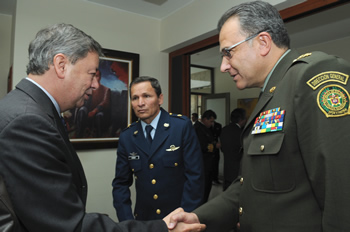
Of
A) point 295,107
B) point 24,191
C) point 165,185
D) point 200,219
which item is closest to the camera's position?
point 24,191

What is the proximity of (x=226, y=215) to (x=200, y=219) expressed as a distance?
0.49ft

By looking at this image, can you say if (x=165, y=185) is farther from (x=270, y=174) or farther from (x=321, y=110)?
(x=321, y=110)

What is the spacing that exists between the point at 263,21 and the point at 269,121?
0.49m

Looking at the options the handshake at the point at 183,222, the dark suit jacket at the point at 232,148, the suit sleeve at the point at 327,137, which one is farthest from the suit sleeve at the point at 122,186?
the dark suit jacket at the point at 232,148

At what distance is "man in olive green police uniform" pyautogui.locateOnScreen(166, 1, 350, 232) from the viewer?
807mm

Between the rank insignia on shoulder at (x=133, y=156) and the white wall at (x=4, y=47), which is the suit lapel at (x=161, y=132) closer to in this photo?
the rank insignia on shoulder at (x=133, y=156)

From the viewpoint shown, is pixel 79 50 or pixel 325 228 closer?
pixel 325 228

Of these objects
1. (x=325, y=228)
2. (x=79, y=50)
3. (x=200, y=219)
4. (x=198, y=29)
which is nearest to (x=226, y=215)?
(x=200, y=219)

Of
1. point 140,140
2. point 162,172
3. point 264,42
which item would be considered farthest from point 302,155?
point 140,140

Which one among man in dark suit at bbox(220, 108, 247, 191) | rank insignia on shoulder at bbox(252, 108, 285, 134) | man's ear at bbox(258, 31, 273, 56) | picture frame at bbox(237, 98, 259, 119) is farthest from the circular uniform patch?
picture frame at bbox(237, 98, 259, 119)

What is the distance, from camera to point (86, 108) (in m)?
3.19

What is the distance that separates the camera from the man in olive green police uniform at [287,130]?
0.81 meters

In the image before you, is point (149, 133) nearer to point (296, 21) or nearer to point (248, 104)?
A: point (296, 21)

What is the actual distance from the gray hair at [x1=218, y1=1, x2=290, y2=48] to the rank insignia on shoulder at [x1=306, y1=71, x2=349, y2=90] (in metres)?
0.35
